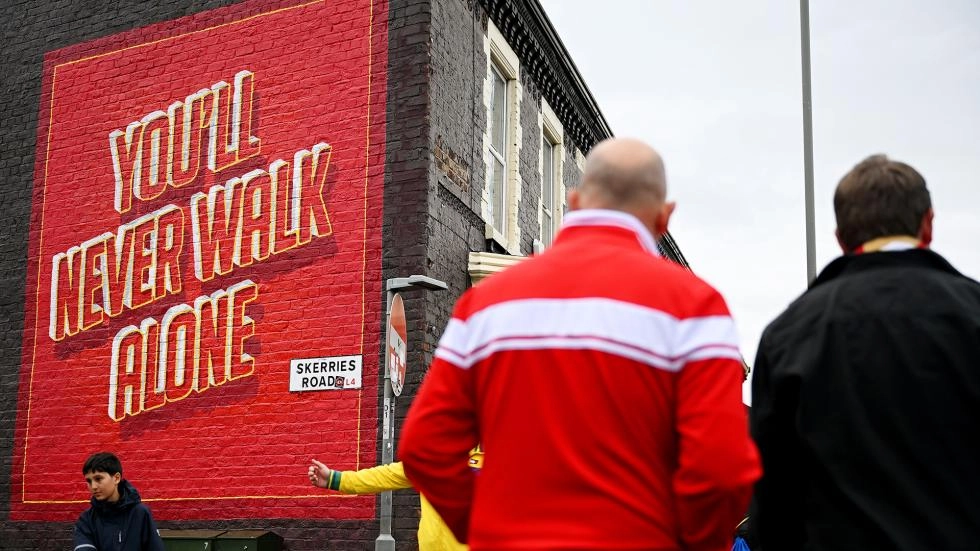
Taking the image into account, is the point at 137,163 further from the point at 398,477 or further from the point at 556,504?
the point at 556,504

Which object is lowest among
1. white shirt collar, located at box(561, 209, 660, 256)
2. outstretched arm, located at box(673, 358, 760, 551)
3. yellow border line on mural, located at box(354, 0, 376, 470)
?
outstretched arm, located at box(673, 358, 760, 551)

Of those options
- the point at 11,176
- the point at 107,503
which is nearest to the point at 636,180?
the point at 107,503

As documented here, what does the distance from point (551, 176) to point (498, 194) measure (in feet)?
12.7

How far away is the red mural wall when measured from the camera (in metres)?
13.7

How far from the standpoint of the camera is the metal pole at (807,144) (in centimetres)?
1327

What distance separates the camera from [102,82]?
52.5 ft

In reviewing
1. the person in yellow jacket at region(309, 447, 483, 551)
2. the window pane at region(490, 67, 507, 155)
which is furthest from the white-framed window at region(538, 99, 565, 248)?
the person in yellow jacket at region(309, 447, 483, 551)

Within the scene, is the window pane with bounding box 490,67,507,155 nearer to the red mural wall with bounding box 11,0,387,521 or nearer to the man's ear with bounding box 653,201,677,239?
the red mural wall with bounding box 11,0,387,521

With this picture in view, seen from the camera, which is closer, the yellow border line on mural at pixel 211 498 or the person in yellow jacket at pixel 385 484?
the person in yellow jacket at pixel 385 484

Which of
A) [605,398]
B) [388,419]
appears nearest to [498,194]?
[388,419]

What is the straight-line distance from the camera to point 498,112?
1766cm

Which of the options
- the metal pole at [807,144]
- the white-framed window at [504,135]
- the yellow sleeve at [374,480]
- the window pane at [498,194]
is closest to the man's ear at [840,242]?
the yellow sleeve at [374,480]

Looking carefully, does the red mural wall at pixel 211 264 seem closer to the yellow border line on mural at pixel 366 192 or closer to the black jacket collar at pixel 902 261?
the yellow border line on mural at pixel 366 192

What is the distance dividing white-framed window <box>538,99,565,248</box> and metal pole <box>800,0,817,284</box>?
605cm
